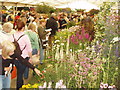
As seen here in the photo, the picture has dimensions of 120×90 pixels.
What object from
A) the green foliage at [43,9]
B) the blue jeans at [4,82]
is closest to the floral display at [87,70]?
the blue jeans at [4,82]

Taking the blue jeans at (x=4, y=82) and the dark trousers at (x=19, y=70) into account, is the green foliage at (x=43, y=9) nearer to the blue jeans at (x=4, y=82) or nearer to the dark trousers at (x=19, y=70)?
the dark trousers at (x=19, y=70)

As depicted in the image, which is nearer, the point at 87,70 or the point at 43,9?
the point at 87,70

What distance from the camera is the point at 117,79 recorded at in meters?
3.37

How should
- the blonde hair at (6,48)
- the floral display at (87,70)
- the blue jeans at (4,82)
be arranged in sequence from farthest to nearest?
1. the blue jeans at (4,82)
2. the blonde hair at (6,48)
3. the floral display at (87,70)

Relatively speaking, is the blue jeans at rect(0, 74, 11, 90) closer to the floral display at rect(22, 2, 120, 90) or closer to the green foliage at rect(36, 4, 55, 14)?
the floral display at rect(22, 2, 120, 90)

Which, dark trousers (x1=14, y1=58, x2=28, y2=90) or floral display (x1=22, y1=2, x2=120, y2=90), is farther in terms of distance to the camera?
dark trousers (x1=14, y1=58, x2=28, y2=90)

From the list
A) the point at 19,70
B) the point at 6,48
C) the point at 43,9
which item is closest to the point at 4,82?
the point at 6,48

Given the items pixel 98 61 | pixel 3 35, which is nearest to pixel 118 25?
pixel 98 61

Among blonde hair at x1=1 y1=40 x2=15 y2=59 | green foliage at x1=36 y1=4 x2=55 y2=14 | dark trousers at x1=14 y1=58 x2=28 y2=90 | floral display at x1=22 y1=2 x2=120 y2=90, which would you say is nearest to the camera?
floral display at x1=22 y1=2 x2=120 y2=90

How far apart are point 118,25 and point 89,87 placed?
4.57ft

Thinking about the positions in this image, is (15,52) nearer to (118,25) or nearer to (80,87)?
(80,87)

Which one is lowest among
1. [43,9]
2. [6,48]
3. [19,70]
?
[19,70]

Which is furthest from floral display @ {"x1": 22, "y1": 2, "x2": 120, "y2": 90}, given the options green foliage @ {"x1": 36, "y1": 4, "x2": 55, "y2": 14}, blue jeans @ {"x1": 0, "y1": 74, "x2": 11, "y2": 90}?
green foliage @ {"x1": 36, "y1": 4, "x2": 55, "y2": 14}

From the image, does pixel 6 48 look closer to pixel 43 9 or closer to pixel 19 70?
pixel 19 70
